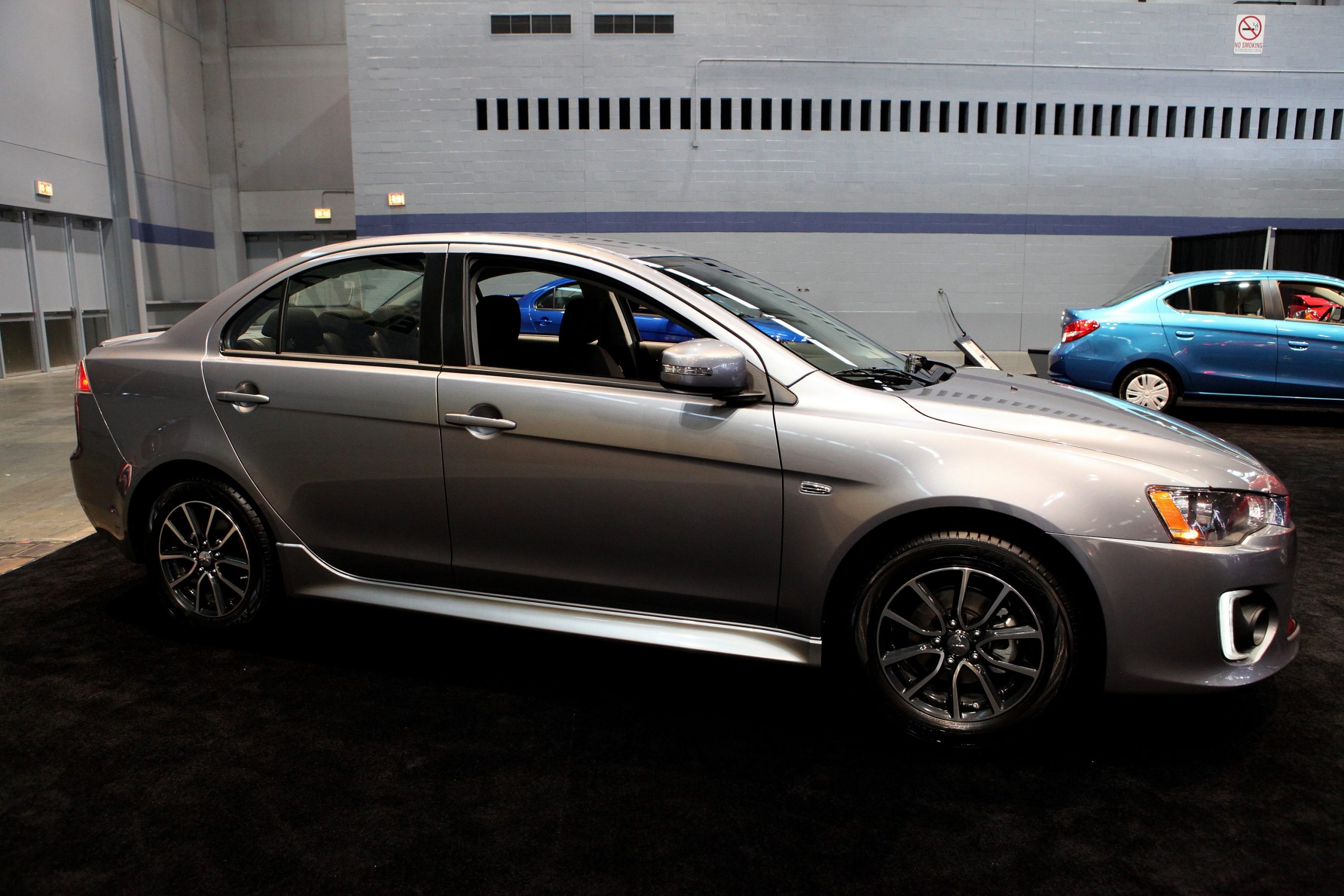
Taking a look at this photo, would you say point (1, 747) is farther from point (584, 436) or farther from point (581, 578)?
point (584, 436)

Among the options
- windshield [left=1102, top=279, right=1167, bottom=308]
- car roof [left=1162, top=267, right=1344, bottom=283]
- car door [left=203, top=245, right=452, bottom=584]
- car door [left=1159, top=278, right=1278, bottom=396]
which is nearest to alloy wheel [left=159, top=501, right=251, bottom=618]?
car door [left=203, top=245, right=452, bottom=584]

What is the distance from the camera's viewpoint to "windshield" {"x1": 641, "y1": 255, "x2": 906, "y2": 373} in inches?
116

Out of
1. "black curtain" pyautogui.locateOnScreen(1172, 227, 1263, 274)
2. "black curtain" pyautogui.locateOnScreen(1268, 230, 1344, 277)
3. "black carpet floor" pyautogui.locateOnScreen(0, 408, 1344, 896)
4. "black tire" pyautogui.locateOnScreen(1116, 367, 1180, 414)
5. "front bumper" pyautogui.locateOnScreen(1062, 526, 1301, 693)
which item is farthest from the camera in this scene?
"black curtain" pyautogui.locateOnScreen(1172, 227, 1263, 274)

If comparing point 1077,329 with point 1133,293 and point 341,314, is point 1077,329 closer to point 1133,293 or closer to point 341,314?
point 1133,293

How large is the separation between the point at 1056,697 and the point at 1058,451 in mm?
693

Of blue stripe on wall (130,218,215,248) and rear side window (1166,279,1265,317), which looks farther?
blue stripe on wall (130,218,215,248)

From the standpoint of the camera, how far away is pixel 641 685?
3.12 metres

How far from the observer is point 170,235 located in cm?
2003

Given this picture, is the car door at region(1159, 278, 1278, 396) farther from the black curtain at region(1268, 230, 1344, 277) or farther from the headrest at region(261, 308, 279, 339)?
the headrest at region(261, 308, 279, 339)

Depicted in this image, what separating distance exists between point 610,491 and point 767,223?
1562cm

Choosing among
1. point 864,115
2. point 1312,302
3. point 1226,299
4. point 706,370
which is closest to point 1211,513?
point 706,370

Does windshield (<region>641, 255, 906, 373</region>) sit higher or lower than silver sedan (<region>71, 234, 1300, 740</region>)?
higher

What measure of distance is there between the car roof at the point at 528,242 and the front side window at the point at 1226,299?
291 inches

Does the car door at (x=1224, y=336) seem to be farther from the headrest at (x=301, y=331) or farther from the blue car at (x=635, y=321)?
the headrest at (x=301, y=331)
